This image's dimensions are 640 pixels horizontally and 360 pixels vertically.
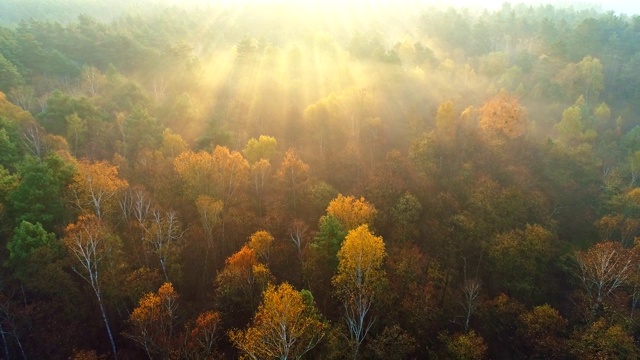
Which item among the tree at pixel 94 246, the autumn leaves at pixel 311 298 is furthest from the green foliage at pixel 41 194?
the autumn leaves at pixel 311 298

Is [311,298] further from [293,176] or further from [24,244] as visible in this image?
[24,244]

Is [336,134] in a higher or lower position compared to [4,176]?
lower

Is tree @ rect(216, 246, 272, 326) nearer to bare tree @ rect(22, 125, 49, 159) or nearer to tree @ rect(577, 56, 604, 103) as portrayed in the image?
bare tree @ rect(22, 125, 49, 159)

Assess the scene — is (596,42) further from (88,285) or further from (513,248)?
(88,285)

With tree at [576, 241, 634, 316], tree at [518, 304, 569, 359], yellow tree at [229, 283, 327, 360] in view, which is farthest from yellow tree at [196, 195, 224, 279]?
tree at [576, 241, 634, 316]

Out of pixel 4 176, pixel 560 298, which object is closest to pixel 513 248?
pixel 560 298

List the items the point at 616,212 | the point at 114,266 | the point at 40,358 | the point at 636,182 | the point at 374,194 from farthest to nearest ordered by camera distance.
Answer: the point at 636,182, the point at 616,212, the point at 374,194, the point at 114,266, the point at 40,358

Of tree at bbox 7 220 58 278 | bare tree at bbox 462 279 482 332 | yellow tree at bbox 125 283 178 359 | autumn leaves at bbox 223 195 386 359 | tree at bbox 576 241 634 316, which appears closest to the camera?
autumn leaves at bbox 223 195 386 359
